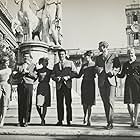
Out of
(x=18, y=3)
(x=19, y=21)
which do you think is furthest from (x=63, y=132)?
(x=18, y=3)

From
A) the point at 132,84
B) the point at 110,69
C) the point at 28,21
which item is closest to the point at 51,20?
the point at 28,21

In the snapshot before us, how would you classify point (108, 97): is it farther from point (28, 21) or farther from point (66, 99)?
point (28, 21)

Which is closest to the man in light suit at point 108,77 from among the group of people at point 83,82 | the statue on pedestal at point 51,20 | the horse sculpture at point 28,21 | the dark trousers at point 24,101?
the group of people at point 83,82

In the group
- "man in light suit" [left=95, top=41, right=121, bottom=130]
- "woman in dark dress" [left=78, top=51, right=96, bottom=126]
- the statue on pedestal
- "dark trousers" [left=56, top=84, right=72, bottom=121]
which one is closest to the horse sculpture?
the statue on pedestal

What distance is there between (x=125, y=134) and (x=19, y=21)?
413 inches

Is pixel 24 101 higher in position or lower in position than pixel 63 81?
lower

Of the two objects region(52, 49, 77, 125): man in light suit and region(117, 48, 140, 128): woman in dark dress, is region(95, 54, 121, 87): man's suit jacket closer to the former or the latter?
region(117, 48, 140, 128): woman in dark dress

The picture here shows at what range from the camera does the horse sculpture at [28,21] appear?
47.9 feet

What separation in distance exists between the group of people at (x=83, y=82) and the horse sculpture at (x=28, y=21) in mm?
7604

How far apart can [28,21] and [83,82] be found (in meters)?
8.42

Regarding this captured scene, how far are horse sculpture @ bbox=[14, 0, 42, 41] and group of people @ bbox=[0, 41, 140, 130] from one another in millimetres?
7604

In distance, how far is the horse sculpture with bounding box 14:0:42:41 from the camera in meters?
14.6

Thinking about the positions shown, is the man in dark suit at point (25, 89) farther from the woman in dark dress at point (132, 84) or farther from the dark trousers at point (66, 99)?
the woman in dark dress at point (132, 84)

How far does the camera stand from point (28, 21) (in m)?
14.6
